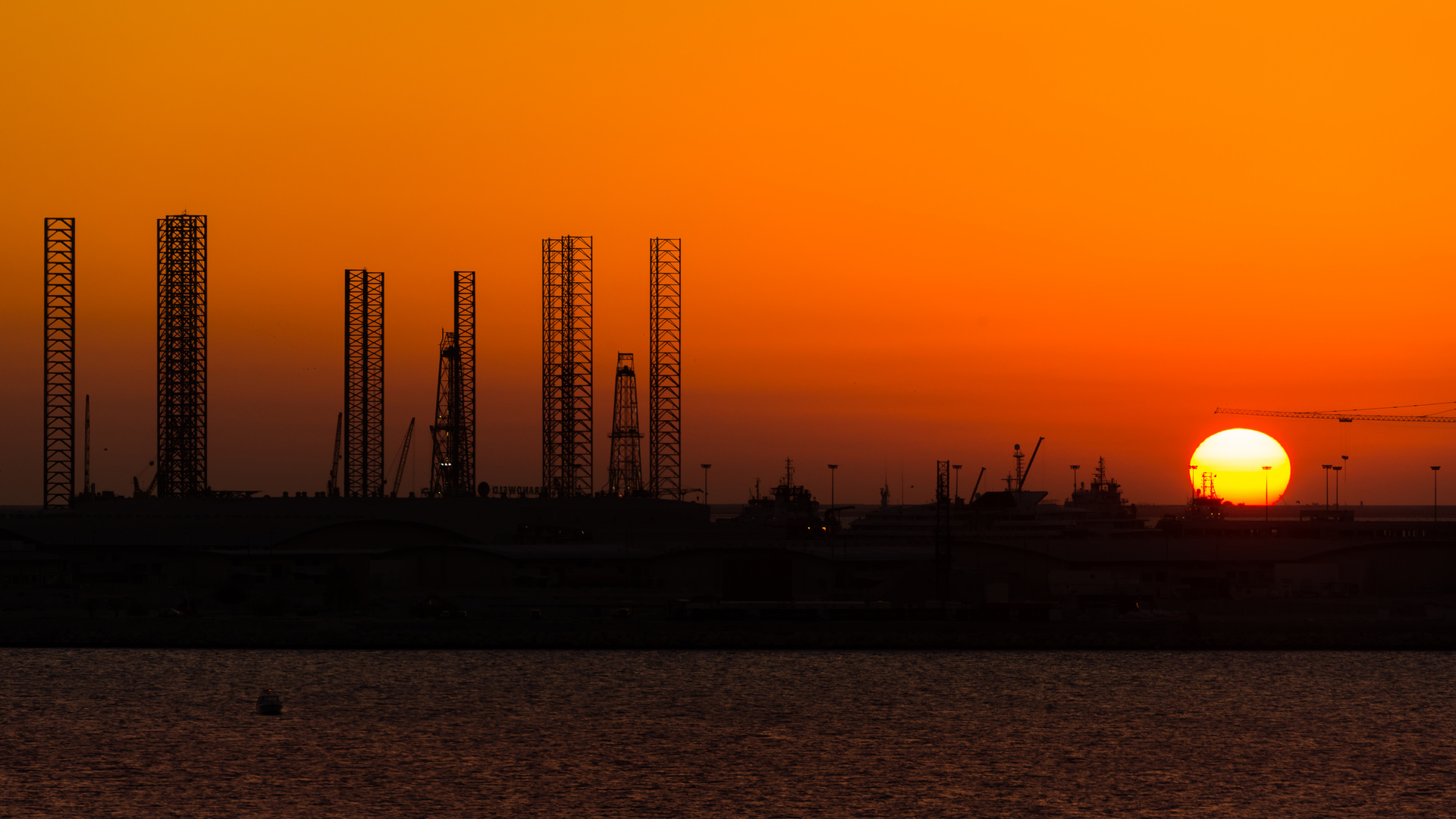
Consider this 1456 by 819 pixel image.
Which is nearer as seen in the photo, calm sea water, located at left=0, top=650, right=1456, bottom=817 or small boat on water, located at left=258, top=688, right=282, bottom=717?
calm sea water, located at left=0, top=650, right=1456, bottom=817

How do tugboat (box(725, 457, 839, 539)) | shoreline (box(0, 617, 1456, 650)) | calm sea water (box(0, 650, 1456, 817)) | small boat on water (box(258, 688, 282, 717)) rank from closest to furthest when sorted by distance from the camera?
calm sea water (box(0, 650, 1456, 817)) → small boat on water (box(258, 688, 282, 717)) → shoreline (box(0, 617, 1456, 650)) → tugboat (box(725, 457, 839, 539))

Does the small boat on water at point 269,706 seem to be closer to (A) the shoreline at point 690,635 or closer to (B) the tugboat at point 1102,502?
(A) the shoreline at point 690,635

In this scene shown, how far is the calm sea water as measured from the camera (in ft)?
140

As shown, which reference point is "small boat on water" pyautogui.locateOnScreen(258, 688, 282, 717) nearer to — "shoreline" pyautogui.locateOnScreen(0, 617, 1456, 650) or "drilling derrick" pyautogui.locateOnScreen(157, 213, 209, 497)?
"shoreline" pyautogui.locateOnScreen(0, 617, 1456, 650)

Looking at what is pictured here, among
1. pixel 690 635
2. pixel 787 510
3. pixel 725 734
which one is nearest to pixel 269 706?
pixel 725 734

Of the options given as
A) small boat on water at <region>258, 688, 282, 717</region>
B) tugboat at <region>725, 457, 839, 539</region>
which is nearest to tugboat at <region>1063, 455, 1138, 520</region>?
tugboat at <region>725, 457, 839, 539</region>

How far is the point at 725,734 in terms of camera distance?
5288cm

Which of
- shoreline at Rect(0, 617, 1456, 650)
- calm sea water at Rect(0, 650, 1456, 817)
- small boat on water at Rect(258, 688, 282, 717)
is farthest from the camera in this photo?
shoreline at Rect(0, 617, 1456, 650)

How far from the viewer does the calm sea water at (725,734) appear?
42.6 meters

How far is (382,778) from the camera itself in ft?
148

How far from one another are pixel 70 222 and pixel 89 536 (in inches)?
851

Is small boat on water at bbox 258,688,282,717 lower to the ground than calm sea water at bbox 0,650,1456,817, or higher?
higher

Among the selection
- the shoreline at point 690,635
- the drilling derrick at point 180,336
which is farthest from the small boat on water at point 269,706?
the drilling derrick at point 180,336

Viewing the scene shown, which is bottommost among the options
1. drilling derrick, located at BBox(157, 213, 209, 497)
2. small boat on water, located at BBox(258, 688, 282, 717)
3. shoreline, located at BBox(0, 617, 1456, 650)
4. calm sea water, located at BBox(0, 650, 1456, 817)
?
calm sea water, located at BBox(0, 650, 1456, 817)
